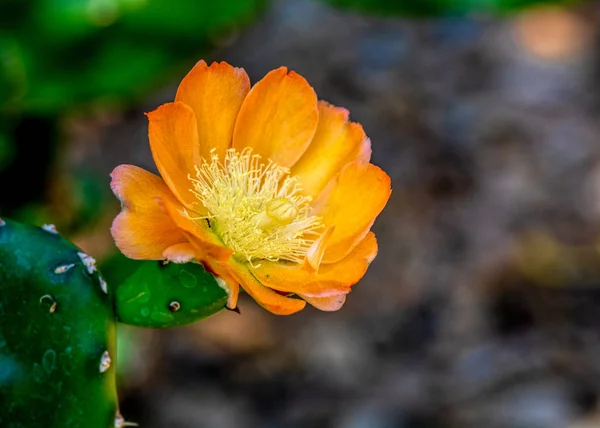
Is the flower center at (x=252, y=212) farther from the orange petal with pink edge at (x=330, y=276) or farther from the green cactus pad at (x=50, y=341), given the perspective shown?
the green cactus pad at (x=50, y=341)

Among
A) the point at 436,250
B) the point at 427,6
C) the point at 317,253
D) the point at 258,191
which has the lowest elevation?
the point at 436,250

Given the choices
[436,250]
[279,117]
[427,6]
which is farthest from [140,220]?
[436,250]

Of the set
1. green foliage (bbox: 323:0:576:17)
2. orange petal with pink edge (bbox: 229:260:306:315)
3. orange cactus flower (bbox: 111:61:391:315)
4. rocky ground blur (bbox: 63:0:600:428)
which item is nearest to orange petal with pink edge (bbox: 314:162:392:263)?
orange cactus flower (bbox: 111:61:391:315)

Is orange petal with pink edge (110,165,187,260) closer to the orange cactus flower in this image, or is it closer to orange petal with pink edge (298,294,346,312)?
the orange cactus flower

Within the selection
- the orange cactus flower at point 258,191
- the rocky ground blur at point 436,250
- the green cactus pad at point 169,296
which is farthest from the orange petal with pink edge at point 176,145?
the rocky ground blur at point 436,250

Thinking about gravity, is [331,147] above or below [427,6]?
above

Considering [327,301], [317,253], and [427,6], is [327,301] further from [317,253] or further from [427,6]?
[427,6]

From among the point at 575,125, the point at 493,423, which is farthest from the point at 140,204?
the point at 575,125

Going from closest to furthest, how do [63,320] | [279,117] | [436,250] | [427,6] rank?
[63,320] < [279,117] < [427,6] < [436,250]
